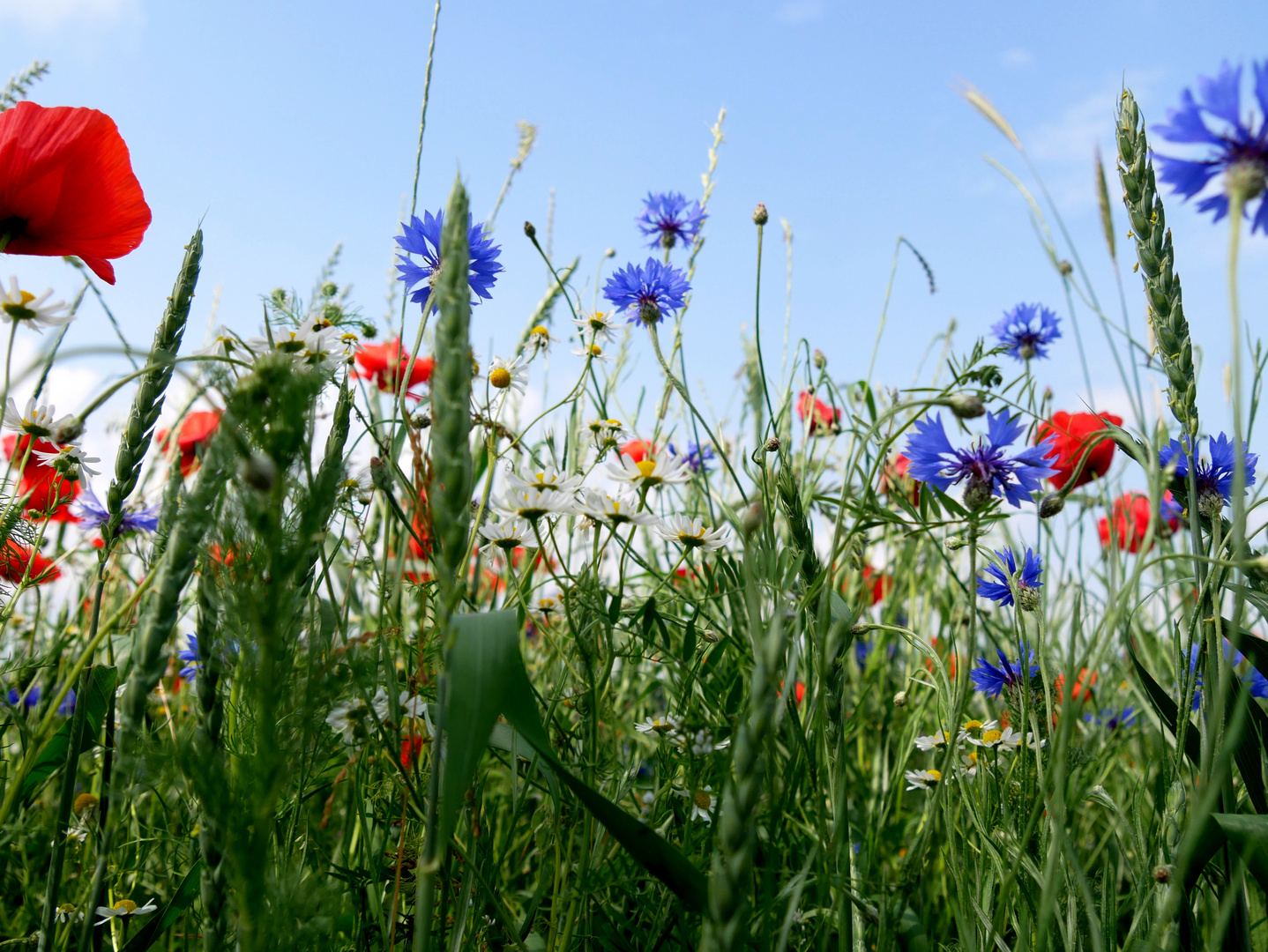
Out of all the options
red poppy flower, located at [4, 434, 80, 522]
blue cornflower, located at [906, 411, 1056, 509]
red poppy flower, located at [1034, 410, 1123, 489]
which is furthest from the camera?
red poppy flower, located at [1034, 410, 1123, 489]

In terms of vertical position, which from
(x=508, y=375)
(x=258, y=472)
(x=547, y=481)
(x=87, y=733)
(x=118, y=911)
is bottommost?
(x=118, y=911)

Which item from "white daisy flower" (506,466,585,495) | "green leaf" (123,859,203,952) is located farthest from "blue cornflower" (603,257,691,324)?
"green leaf" (123,859,203,952)

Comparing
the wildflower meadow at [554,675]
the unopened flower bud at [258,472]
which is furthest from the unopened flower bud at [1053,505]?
the unopened flower bud at [258,472]

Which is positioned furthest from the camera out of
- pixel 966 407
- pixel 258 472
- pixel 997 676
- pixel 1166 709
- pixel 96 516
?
pixel 96 516

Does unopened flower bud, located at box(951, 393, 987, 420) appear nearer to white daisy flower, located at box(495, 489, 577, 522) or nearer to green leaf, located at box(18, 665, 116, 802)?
white daisy flower, located at box(495, 489, 577, 522)

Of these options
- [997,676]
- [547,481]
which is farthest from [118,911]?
[997,676]

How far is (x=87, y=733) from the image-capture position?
734mm

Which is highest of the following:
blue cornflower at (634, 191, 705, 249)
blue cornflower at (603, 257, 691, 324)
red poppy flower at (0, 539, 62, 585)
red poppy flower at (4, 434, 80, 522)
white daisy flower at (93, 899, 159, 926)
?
blue cornflower at (634, 191, 705, 249)

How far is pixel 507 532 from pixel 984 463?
0.46 m

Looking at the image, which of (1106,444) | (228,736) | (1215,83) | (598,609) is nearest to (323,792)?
(228,736)

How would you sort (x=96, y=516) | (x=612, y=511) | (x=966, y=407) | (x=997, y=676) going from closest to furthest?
(x=966, y=407), (x=612, y=511), (x=997, y=676), (x=96, y=516)

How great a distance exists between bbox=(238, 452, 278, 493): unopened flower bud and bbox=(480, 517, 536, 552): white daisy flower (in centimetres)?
33

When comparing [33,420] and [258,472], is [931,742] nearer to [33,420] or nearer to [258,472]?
[258,472]

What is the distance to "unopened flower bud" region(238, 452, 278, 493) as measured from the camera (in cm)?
37
